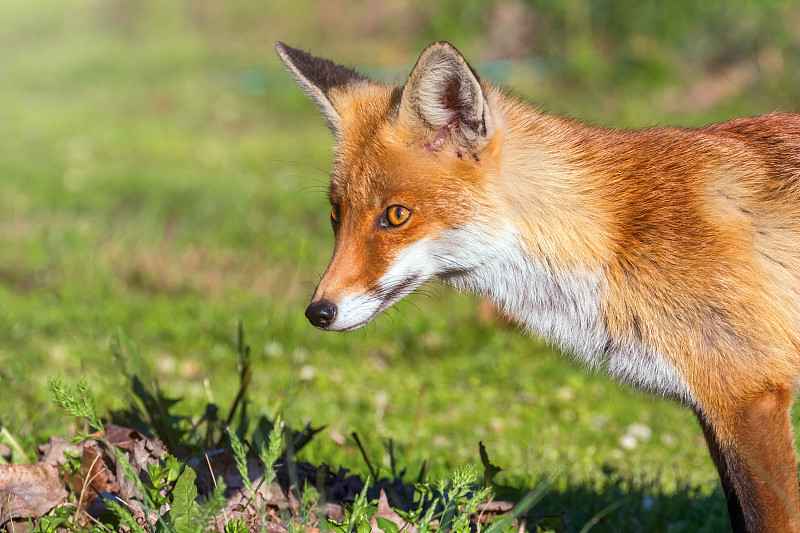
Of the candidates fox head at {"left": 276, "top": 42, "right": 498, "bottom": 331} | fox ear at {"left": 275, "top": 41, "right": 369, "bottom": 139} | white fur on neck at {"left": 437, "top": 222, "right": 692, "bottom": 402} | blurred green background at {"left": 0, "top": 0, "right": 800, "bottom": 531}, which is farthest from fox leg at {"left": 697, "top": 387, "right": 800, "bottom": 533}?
fox ear at {"left": 275, "top": 41, "right": 369, "bottom": 139}

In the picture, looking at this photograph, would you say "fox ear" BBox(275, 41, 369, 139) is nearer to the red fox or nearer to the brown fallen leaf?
the red fox

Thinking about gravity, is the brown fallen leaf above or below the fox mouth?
below

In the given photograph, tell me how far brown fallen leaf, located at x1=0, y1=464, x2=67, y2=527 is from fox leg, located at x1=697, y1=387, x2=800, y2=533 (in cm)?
241

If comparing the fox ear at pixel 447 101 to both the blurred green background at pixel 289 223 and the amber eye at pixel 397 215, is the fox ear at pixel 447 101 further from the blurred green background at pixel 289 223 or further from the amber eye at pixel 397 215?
the blurred green background at pixel 289 223

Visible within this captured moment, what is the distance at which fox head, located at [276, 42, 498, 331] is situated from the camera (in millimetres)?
3176

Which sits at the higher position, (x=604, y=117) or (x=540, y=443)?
(x=604, y=117)

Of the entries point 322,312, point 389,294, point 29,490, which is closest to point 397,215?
point 389,294

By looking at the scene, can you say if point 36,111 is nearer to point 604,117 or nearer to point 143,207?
point 143,207

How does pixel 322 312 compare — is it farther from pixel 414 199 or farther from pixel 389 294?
pixel 414 199

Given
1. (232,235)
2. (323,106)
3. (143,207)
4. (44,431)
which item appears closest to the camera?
(323,106)

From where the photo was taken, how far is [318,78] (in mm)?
3719

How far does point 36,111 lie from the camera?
15461 mm

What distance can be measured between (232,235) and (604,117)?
581 cm

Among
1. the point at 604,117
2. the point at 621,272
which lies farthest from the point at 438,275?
the point at 604,117
